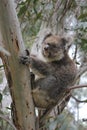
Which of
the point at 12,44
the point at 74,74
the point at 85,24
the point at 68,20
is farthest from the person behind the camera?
the point at 68,20

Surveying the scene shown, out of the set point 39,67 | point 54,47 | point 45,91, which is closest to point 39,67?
point 39,67

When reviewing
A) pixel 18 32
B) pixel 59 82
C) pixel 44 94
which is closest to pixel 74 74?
pixel 59 82

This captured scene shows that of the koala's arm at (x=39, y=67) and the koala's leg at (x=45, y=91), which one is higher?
the koala's arm at (x=39, y=67)

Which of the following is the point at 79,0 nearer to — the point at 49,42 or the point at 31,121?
the point at 49,42

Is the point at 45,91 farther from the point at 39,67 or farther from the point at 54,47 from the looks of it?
the point at 54,47

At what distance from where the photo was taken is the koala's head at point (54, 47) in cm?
198

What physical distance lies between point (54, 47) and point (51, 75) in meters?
0.30

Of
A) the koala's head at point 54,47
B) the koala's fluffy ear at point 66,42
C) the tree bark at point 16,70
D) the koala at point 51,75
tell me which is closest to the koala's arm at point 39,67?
the koala at point 51,75

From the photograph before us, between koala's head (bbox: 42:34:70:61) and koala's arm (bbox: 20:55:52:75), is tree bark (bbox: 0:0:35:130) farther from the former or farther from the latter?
koala's head (bbox: 42:34:70:61)

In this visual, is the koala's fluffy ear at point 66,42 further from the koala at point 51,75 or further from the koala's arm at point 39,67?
the koala's arm at point 39,67

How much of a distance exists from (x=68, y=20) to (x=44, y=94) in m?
0.69

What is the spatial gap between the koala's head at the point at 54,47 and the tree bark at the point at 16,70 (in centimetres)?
63

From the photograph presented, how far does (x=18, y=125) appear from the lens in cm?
142

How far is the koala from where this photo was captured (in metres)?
1.75
